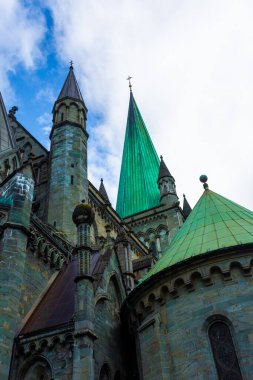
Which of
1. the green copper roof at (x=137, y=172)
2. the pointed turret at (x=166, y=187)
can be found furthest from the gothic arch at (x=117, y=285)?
the green copper roof at (x=137, y=172)

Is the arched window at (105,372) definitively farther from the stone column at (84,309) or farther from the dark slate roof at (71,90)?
the dark slate roof at (71,90)

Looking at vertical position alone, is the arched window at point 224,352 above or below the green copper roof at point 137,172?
below

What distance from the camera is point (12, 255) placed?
14719mm

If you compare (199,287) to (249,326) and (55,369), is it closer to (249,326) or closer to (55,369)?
(249,326)

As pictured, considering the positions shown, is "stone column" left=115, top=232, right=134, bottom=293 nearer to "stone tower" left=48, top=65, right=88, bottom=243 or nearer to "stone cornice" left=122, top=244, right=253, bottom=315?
"stone cornice" left=122, top=244, right=253, bottom=315

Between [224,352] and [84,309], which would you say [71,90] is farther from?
[224,352]

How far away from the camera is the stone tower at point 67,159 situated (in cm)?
2276

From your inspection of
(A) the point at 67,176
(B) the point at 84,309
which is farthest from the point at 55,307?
(A) the point at 67,176

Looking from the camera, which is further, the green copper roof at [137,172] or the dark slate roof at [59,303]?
the green copper roof at [137,172]

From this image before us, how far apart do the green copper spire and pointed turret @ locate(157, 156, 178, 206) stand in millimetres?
28023

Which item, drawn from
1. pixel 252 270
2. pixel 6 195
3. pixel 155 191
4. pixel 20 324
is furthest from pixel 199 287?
pixel 155 191

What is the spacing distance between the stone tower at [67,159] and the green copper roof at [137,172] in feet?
69.7

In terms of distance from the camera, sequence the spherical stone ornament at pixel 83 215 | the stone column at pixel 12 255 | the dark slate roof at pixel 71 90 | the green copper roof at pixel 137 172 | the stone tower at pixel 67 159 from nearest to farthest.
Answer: the stone column at pixel 12 255
the spherical stone ornament at pixel 83 215
the stone tower at pixel 67 159
the dark slate roof at pixel 71 90
the green copper roof at pixel 137 172

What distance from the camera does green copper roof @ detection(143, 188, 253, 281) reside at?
45.7ft
